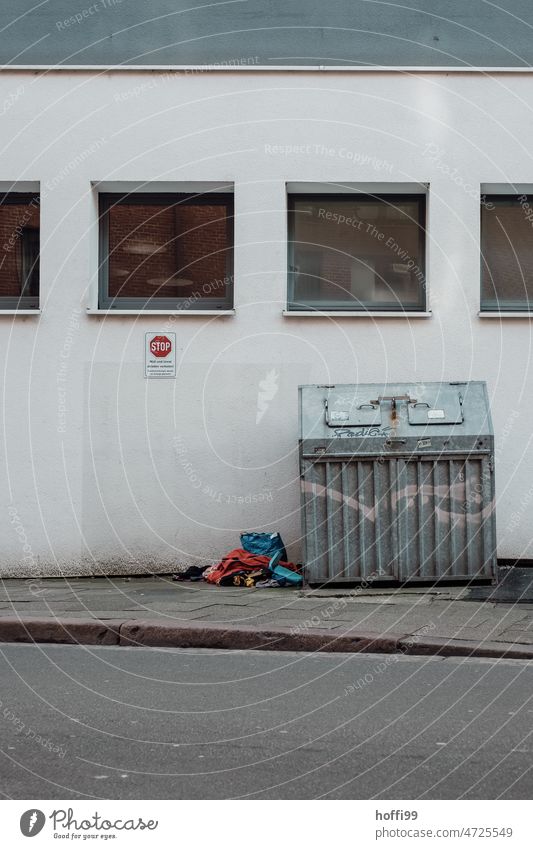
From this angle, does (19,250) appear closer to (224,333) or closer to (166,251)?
(166,251)

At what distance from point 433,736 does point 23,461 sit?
23.6 feet

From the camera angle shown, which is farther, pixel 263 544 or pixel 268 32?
pixel 268 32

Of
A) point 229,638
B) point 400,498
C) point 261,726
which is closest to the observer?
point 261,726

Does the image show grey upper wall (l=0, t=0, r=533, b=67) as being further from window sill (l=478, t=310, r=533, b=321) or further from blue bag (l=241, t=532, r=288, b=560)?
blue bag (l=241, t=532, r=288, b=560)

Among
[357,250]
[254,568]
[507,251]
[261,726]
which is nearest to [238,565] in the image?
[254,568]

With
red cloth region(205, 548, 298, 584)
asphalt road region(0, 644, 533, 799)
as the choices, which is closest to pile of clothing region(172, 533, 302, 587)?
red cloth region(205, 548, 298, 584)

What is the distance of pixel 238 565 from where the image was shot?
11.2 meters

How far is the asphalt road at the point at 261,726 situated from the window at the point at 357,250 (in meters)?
4.95

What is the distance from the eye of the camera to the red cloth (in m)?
11.2

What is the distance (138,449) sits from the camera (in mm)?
11898

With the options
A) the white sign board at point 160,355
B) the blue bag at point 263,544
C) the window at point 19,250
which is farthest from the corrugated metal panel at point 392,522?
the window at point 19,250

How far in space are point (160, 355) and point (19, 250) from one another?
197cm

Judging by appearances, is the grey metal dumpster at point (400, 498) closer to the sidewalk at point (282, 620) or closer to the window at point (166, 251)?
the sidewalk at point (282, 620)

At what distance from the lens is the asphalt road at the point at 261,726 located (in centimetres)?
484
